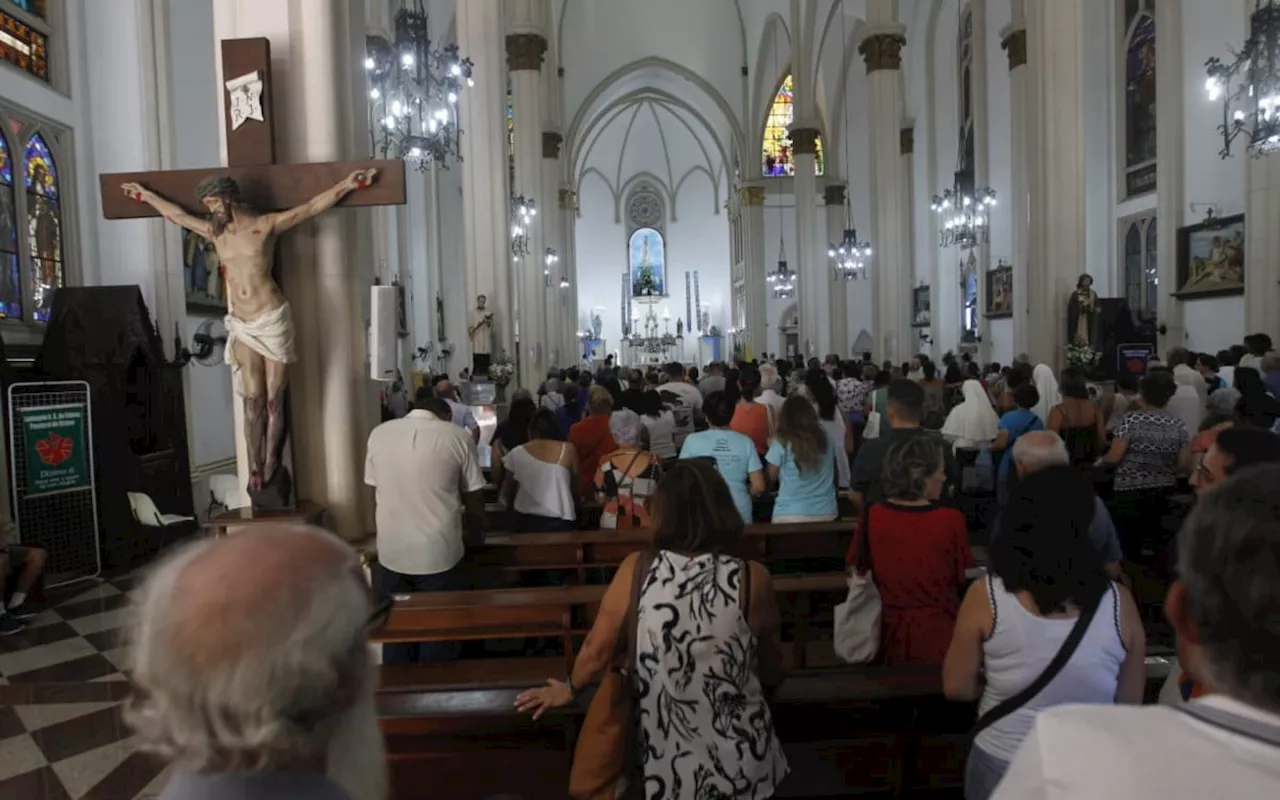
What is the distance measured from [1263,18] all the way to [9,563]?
13.5m

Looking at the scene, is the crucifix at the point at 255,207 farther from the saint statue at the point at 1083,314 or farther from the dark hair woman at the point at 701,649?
the saint statue at the point at 1083,314

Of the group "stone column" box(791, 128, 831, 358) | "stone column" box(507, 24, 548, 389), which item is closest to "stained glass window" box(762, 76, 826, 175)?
"stone column" box(791, 128, 831, 358)

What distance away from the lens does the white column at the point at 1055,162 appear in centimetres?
1213

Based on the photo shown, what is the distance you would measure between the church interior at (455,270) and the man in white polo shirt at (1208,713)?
3.63ft

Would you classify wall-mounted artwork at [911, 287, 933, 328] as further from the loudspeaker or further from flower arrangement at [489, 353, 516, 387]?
the loudspeaker

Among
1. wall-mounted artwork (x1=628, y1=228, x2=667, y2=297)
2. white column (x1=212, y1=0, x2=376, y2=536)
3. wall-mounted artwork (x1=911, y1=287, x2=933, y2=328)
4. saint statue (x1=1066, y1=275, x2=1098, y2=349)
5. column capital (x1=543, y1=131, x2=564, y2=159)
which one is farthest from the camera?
wall-mounted artwork (x1=628, y1=228, x2=667, y2=297)

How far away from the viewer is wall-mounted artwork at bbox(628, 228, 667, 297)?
47.9 meters

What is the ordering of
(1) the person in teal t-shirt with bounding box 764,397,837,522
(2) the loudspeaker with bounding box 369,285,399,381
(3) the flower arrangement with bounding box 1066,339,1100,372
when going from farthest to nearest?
(3) the flower arrangement with bounding box 1066,339,1100,372 < (2) the loudspeaker with bounding box 369,285,399,381 < (1) the person in teal t-shirt with bounding box 764,397,837,522

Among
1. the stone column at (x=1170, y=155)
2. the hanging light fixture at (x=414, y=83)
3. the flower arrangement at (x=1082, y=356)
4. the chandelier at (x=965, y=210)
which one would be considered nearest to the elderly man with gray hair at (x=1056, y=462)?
the hanging light fixture at (x=414, y=83)

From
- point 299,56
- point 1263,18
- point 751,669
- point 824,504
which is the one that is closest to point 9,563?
point 299,56

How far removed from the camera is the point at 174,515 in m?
9.07

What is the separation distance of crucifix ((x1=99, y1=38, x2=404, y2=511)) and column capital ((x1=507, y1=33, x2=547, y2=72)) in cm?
1452

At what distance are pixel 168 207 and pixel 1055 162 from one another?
11585 millimetres

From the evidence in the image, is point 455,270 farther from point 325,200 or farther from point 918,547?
point 918,547
